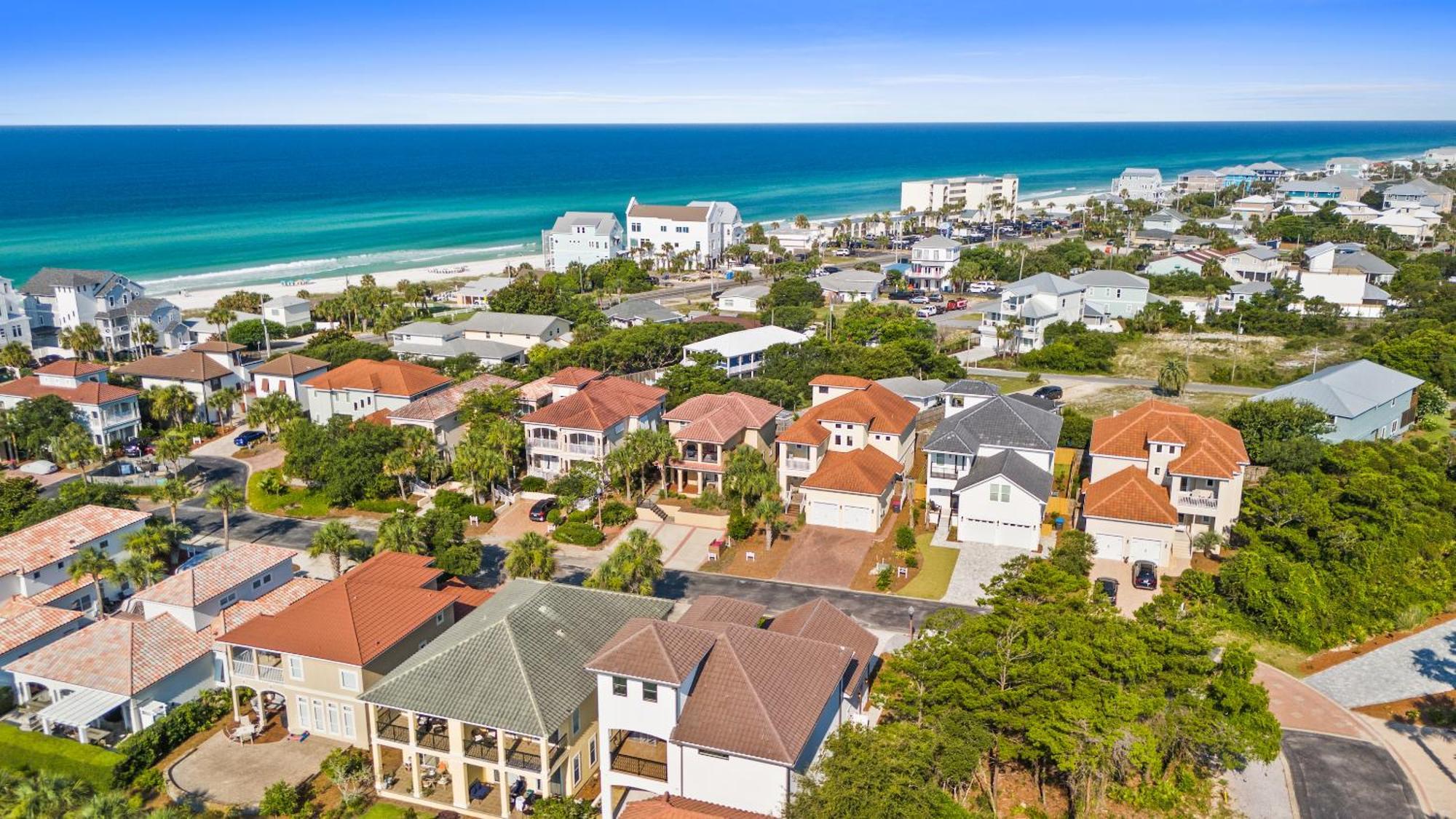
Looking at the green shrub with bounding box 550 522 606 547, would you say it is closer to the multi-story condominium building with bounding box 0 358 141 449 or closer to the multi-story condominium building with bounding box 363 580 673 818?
the multi-story condominium building with bounding box 363 580 673 818

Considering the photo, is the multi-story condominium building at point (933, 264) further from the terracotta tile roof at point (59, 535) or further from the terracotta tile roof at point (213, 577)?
the terracotta tile roof at point (59, 535)

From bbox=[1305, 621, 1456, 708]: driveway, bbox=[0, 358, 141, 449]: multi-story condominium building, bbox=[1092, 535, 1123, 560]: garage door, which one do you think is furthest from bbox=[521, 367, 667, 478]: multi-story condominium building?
bbox=[1305, 621, 1456, 708]: driveway

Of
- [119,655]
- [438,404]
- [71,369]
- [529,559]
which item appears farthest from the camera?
[71,369]

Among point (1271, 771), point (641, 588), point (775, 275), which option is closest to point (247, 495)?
point (641, 588)

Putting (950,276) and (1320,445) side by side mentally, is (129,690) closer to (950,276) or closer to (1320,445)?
(1320,445)

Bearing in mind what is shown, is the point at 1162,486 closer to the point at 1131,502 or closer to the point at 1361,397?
the point at 1131,502

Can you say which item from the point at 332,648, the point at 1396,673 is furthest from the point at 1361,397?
the point at 332,648
